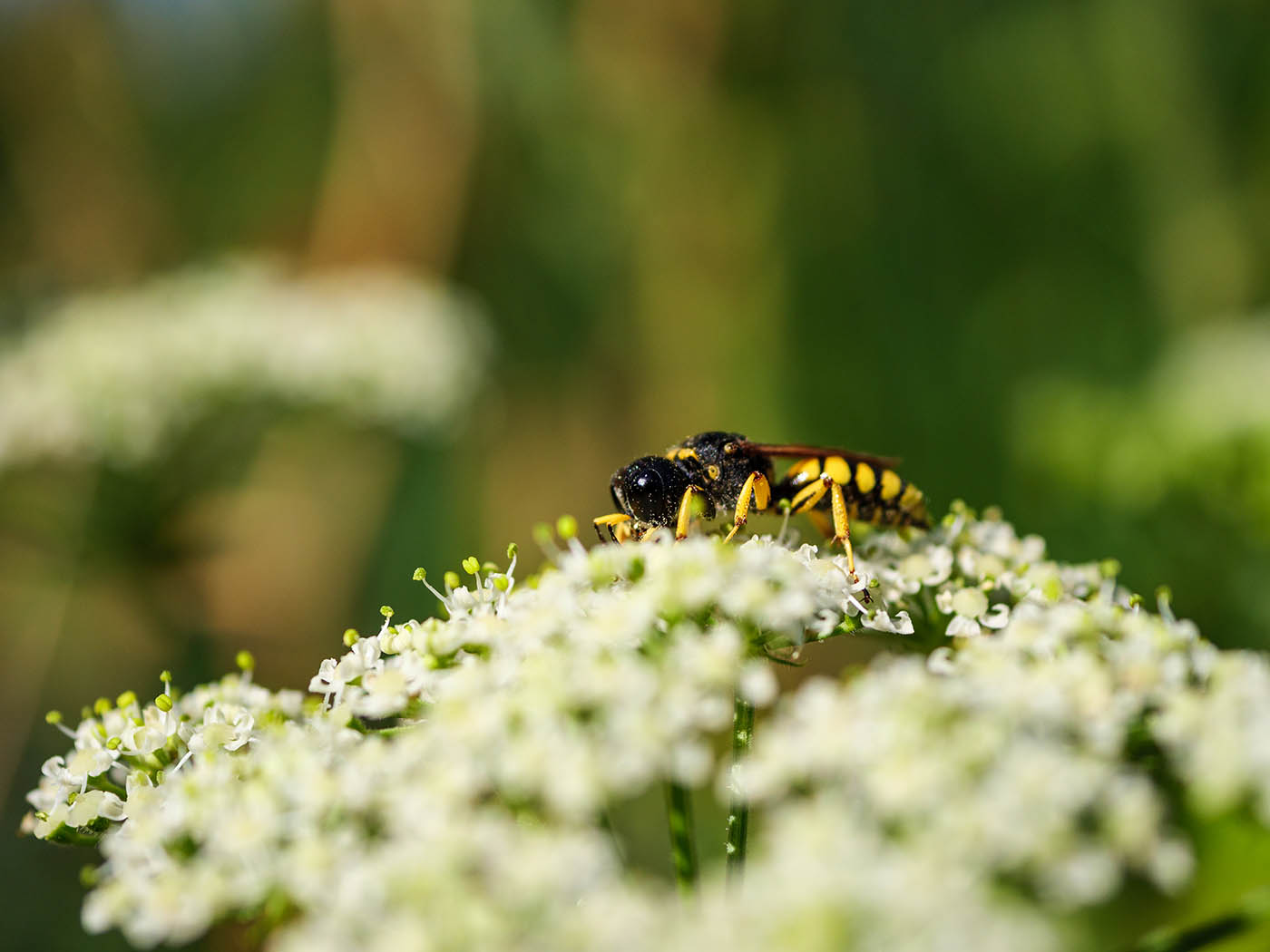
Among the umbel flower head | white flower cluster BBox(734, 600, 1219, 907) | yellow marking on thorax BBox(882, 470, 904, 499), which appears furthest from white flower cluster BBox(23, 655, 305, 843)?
yellow marking on thorax BBox(882, 470, 904, 499)

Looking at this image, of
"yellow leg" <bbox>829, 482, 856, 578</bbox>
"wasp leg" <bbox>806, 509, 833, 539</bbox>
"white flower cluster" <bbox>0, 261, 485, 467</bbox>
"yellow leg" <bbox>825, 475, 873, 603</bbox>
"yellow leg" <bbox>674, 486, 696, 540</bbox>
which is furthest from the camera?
"white flower cluster" <bbox>0, 261, 485, 467</bbox>

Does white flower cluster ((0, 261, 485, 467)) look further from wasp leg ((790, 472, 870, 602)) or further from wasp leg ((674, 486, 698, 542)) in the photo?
wasp leg ((790, 472, 870, 602))

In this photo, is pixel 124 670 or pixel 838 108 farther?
pixel 838 108

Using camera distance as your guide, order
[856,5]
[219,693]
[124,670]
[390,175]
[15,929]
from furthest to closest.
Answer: [856,5] < [390,175] < [124,670] < [15,929] < [219,693]

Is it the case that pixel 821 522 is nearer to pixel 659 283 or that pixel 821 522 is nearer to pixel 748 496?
pixel 748 496

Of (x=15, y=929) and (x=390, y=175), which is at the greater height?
(x=390, y=175)

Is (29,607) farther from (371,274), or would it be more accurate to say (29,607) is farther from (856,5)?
(856,5)

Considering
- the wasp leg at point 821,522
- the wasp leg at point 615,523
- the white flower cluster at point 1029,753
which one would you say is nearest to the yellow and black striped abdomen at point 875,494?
the wasp leg at point 821,522

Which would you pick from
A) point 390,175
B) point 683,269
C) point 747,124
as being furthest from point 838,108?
point 390,175
